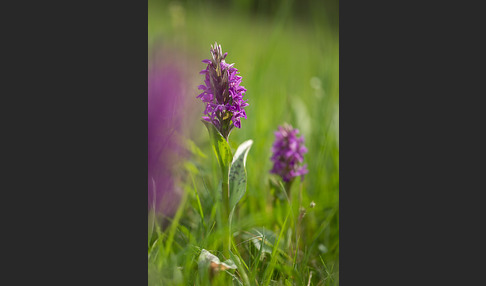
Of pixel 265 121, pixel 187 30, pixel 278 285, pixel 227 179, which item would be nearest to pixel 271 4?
pixel 187 30

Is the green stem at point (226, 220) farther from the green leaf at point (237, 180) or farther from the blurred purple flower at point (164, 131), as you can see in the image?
the blurred purple flower at point (164, 131)

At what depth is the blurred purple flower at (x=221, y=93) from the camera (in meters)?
2.75

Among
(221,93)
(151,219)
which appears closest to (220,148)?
(221,93)

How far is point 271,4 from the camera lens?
10.0 feet

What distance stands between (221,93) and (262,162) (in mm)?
927

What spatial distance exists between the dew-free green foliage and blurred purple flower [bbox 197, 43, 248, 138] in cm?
5

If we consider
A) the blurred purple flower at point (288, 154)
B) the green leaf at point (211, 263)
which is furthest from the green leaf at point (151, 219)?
the blurred purple flower at point (288, 154)

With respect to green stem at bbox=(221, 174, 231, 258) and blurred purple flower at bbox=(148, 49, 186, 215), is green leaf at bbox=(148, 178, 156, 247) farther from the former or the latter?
green stem at bbox=(221, 174, 231, 258)

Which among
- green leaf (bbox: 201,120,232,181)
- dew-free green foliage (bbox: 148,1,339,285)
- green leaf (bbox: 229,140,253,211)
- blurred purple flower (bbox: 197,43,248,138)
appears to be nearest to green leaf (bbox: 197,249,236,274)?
dew-free green foliage (bbox: 148,1,339,285)

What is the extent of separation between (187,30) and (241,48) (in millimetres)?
327

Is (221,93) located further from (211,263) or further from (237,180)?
(211,263)

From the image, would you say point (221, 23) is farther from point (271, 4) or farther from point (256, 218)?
point (256, 218)

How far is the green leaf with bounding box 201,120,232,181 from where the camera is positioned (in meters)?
2.80

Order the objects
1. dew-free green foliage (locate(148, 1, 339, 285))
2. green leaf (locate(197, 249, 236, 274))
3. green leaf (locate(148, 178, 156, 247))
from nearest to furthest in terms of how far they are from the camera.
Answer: green leaf (locate(197, 249, 236, 274))
dew-free green foliage (locate(148, 1, 339, 285))
green leaf (locate(148, 178, 156, 247))
